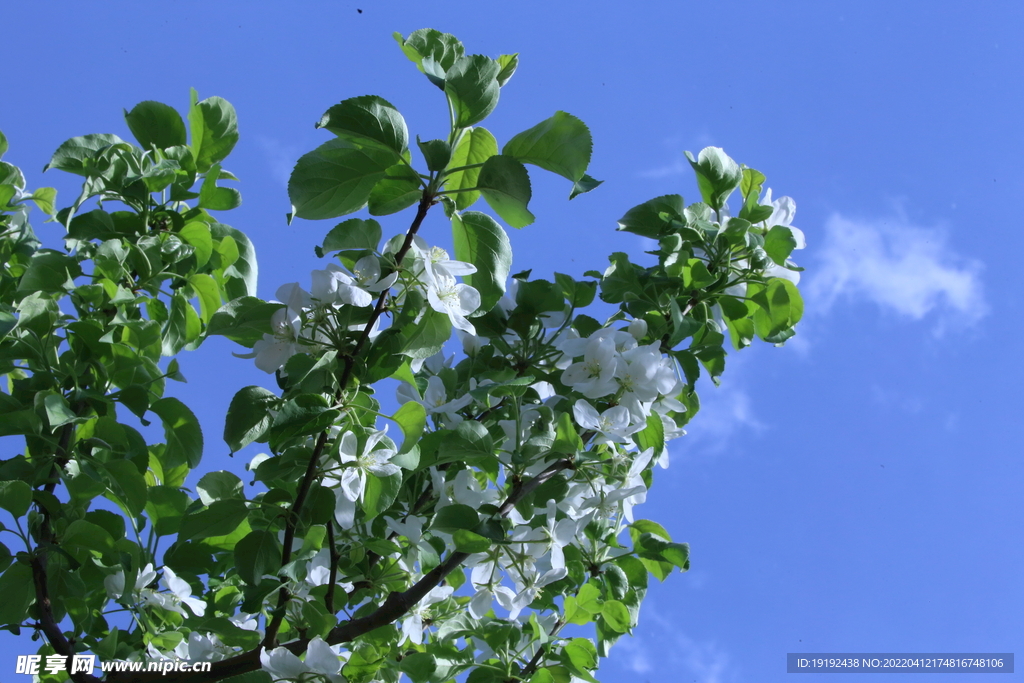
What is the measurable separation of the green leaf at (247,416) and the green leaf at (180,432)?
13.3 inches

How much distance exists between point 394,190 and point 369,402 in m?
0.35

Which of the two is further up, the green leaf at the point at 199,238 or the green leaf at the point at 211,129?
the green leaf at the point at 211,129

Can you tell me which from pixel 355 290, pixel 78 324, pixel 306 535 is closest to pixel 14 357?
pixel 78 324

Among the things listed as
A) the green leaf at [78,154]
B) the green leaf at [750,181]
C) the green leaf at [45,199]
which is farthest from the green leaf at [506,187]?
the green leaf at [45,199]

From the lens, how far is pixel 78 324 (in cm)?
159

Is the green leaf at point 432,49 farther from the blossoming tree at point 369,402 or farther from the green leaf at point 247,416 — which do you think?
the green leaf at point 247,416

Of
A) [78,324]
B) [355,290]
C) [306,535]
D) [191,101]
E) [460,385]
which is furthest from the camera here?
[191,101]

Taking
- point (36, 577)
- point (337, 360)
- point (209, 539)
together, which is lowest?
point (36, 577)

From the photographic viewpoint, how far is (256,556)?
134 centimetres

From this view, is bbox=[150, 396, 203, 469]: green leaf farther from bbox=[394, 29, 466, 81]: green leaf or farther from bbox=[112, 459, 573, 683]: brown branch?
bbox=[394, 29, 466, 81]: green leaf

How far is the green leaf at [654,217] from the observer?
5.55 ft

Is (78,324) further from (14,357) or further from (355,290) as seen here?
(355,290)

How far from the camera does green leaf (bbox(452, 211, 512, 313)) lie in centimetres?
132

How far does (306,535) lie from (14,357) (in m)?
0.73
